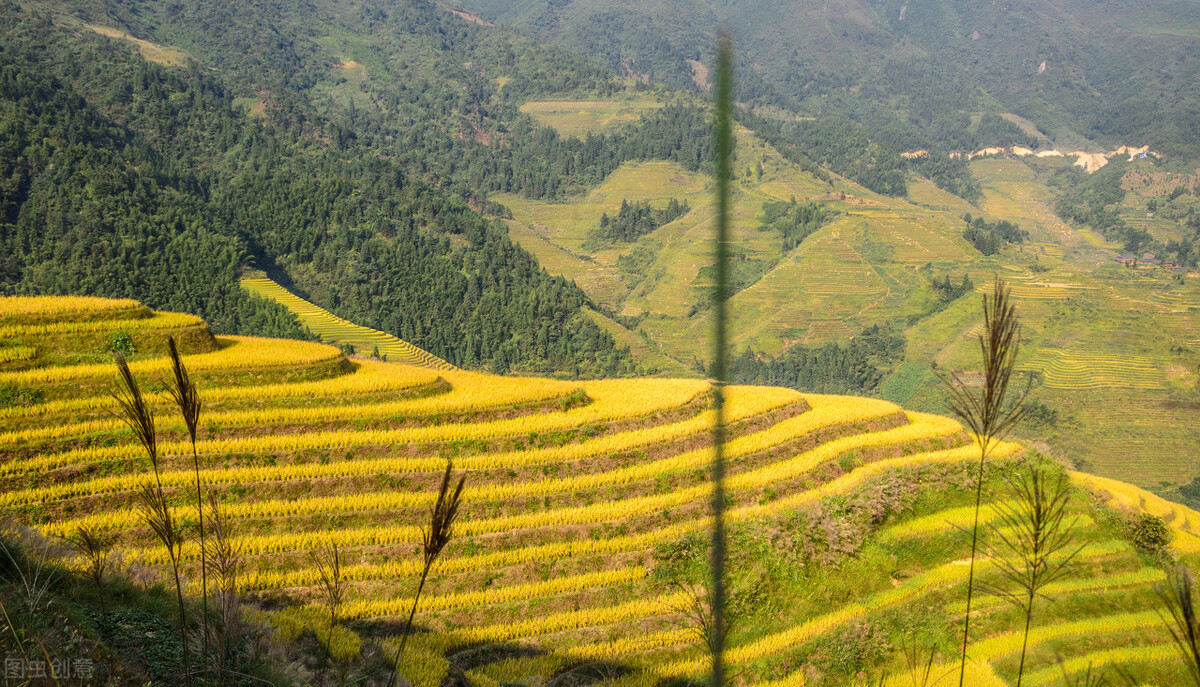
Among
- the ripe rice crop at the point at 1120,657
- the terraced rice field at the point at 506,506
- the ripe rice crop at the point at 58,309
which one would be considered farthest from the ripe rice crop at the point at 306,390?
the ripe rice crop at the point at 1120,657

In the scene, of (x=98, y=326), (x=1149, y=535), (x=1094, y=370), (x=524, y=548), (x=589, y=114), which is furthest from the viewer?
(x=589, y=114)

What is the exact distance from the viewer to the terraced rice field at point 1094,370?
3056 inches

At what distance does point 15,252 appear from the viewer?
61000 millimetres

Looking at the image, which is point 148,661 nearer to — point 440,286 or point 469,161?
point 440,286

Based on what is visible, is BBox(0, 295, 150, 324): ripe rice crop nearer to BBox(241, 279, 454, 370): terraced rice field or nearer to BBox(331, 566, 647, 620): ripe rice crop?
BBox(331, 566, 647, 620): ripe rice crop

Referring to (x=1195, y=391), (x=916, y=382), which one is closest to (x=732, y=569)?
(x=916, y=382)

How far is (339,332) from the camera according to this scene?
6719 centimetres

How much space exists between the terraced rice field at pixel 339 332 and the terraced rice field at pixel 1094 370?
65.3 metres

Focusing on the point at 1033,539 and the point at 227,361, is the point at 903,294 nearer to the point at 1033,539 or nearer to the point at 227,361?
the point at 227,361

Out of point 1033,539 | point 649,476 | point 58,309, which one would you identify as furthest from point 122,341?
point 1033,539

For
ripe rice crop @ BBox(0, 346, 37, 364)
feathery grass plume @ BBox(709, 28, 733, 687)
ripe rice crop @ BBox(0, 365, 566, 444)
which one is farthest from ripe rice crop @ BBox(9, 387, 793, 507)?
feathery grass plume @ BBox(709, 28, 733, 687)

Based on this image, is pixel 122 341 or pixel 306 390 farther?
pixel 306 390

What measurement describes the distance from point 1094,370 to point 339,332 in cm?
8043

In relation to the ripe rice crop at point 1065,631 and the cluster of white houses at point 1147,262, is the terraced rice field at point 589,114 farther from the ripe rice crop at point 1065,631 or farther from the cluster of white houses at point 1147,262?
the ripe rice crop at point 1065,631
